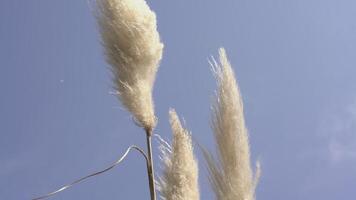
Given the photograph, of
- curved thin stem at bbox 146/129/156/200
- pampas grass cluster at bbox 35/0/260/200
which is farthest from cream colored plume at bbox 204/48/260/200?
curved thin stem at bbox 146/129/156/200

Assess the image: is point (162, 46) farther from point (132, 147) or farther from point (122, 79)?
point (132, 147)

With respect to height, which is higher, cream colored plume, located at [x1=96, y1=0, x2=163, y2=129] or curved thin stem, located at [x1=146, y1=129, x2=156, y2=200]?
cream colored plume, located at [x1=96, y1=0, x2=163, y2=129]

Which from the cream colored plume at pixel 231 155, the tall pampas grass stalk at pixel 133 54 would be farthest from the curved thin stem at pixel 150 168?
the cream colored plume at pixel 231 155

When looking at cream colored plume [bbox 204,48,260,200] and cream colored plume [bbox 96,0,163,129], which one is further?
cream colored plume [bbox 96,0,163,129]

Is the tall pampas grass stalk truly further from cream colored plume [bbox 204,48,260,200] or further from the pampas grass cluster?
cream colored plume [bbox 204,48,260,200]

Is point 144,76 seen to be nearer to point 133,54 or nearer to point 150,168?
point 133,54

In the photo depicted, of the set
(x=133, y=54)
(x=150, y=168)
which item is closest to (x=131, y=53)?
(x=133, y=54)

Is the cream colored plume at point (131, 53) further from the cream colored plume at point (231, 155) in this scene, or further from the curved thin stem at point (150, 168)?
the cream colored plume at point (231, 155)
